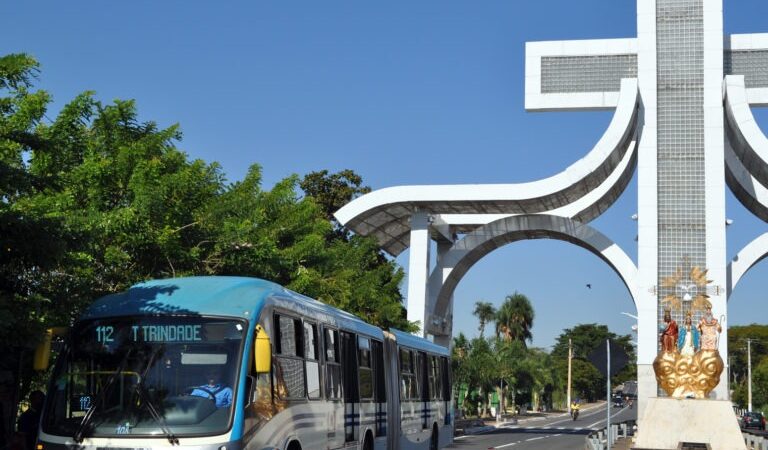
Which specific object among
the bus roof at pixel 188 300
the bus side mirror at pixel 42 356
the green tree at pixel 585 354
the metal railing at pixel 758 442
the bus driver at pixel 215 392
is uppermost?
the bus roof at pixel 188 300

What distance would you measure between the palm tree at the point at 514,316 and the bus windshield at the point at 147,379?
97.3 m

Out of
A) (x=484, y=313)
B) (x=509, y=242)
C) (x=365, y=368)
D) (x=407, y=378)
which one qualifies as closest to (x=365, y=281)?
(x=509, y=242)

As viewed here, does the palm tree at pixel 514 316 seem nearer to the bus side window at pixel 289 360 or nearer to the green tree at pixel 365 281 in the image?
the green tree at pixel 365 281

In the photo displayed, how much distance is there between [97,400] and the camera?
11102mm

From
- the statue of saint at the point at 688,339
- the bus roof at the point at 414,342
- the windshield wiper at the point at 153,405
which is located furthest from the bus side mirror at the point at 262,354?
the statue of saint at the point at 688,339

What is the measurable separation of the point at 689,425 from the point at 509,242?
16.0 meters

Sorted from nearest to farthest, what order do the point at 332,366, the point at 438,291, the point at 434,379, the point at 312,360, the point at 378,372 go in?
the point at 312,360, the point at 332,366, the point at 378,372, the point at 434,379, the point at 438,291

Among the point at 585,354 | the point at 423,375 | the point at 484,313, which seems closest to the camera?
the point at 423,375

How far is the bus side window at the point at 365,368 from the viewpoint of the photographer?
16.8m

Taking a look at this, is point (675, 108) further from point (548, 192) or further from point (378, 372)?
point (378, 372)

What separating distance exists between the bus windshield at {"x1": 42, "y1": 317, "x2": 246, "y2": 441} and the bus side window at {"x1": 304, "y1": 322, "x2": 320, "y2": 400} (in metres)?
2.39

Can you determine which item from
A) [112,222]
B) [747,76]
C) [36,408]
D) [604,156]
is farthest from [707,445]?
[36,408]

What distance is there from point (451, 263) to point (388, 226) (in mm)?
3505

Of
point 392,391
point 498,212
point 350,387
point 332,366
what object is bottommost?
point 392,391
